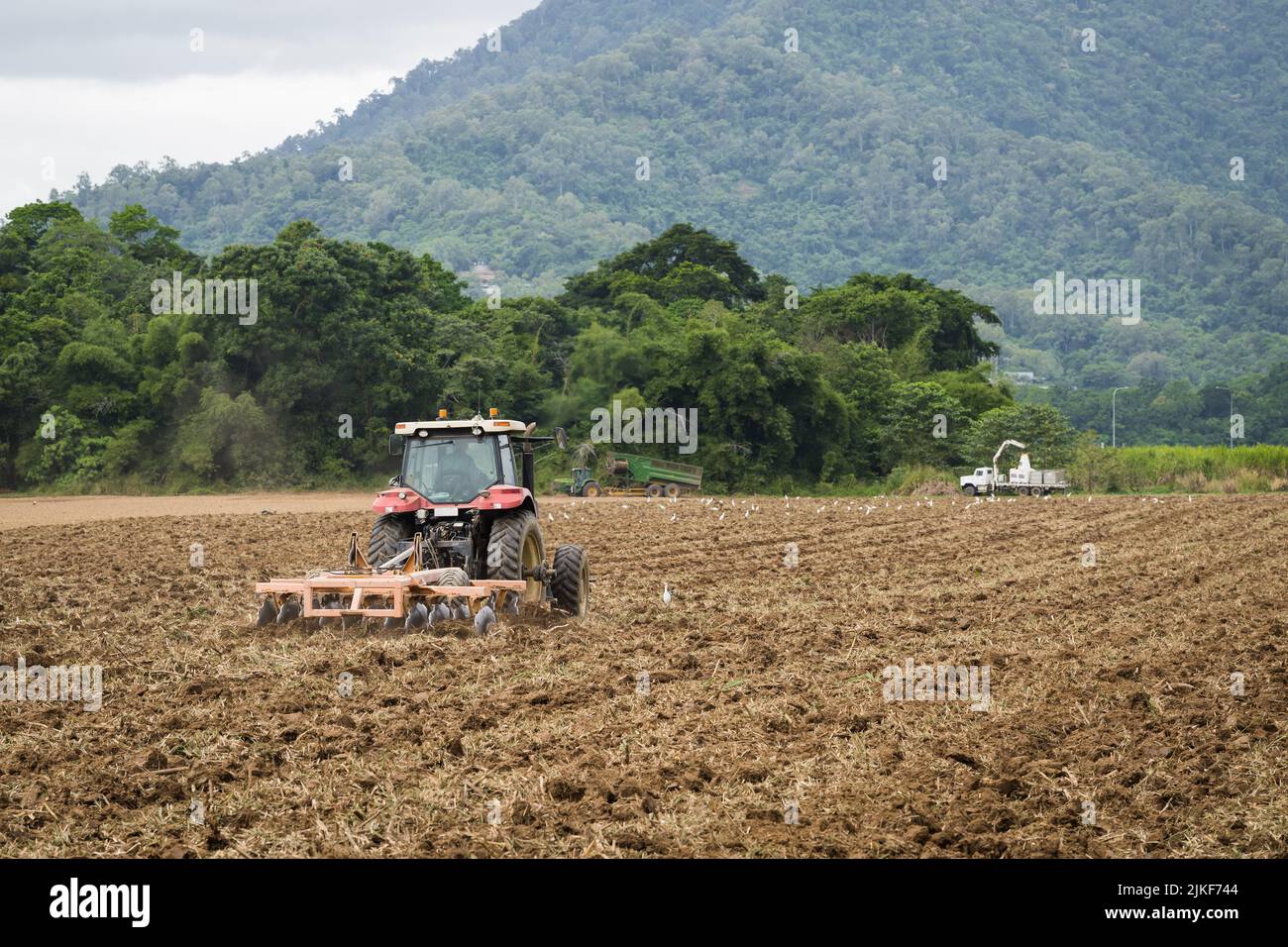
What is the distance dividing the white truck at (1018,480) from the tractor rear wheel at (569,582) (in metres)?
35.9

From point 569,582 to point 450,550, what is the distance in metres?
1.21

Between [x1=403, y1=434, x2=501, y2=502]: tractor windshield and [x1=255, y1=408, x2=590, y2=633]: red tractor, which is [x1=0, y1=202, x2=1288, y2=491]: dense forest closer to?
[x1=403, y1=434, x2=501, y2=502]: tractor windshield

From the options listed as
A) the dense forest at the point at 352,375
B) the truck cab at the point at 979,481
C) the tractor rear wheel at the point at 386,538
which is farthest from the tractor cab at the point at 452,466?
the truck cab at the point at 979,481

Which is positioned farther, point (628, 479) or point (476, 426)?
point (628, 479)

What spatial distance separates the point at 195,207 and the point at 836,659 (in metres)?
182

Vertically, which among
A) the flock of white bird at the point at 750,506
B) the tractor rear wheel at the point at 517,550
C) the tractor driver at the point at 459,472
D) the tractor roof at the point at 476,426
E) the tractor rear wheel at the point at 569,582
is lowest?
the flock of white bird at the point at 750,506

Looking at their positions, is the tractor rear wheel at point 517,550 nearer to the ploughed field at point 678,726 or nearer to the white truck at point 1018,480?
the ploughed field at point 678,726

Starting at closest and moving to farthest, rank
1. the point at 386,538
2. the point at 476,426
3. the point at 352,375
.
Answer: the point at 386,538
the point at 476,426
the point at 352,375

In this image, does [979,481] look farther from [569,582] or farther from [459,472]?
[459,472]

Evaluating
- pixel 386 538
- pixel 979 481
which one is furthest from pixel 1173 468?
pixel 386 538

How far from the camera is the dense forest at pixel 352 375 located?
47.5 m

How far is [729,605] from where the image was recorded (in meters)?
15.2

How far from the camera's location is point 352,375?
4906 centimetres

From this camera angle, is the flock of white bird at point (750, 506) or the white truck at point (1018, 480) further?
the white truck at point (1018, 480)
